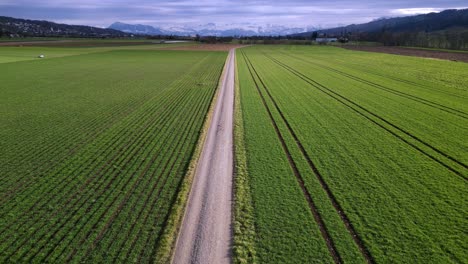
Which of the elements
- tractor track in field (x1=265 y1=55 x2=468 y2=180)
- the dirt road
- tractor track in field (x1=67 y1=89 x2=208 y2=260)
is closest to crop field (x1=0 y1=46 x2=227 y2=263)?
tractor track in field (x1=67 y1=89 x2=208 y2=260)

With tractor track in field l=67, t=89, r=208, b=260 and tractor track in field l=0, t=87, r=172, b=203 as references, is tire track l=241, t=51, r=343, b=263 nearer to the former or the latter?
tractor track in field l=67, t=89, r=208, b=260

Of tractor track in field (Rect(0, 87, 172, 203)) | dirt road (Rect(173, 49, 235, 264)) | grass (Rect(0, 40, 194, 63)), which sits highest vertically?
grass (Rect(0, 40, 194, 63))

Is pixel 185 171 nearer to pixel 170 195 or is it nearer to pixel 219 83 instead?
pixel 170 195

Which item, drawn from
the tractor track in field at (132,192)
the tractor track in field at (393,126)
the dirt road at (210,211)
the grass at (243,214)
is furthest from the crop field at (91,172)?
the tractor track in field at (393,126)

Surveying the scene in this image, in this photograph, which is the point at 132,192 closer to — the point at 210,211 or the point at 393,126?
the point at 210,211

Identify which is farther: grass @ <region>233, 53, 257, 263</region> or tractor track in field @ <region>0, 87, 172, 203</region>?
tractor track in field @ <region>0, 87, 172, 203</region>

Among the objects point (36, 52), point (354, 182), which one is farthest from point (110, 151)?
point (36, 52)
